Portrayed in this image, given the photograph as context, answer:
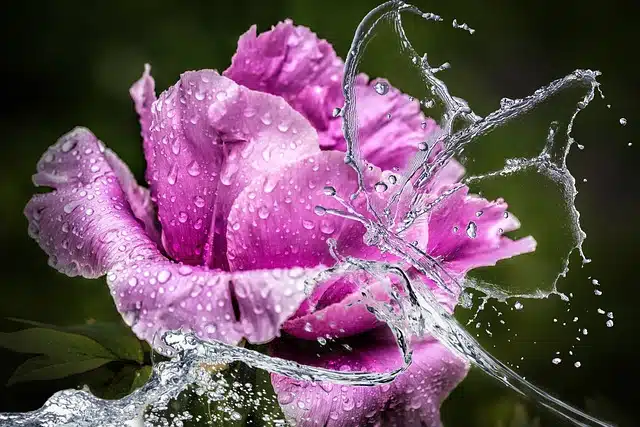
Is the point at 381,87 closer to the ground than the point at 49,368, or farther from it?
farther from it

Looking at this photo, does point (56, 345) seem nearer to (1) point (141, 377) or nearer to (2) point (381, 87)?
(1) point (141, 377)

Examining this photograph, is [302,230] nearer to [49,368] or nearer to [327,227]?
[327,227]

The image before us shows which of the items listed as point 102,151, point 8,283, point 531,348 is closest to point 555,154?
point 531,348

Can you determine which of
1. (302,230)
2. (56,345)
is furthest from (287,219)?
(56,345)

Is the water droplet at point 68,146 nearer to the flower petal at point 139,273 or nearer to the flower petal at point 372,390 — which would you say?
the flower petal at point 139,273

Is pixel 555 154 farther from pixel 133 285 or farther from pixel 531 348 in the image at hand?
pixel 133 285

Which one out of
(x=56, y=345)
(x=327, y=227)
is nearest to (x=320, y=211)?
(x=327, y=227)

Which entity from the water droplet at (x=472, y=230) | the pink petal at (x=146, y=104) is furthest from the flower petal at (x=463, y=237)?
the pink petal at (x=146, y=104)

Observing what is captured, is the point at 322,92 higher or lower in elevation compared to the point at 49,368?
higher

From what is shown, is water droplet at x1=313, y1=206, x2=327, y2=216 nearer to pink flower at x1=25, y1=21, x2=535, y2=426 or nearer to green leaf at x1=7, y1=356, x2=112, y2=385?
pink flower at x1=25, y1=21, x2=535, y2=426
